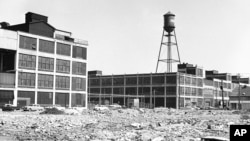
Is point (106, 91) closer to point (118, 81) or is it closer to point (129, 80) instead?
point (118, 81)

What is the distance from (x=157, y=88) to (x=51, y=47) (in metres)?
41.9

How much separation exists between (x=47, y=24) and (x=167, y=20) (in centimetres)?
3621

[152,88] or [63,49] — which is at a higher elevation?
[63,49]

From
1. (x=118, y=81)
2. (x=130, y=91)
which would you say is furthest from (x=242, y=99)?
(x=118, y=81)

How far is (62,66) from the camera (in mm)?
72688

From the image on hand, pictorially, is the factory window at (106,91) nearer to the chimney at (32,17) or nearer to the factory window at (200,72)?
the factory window at (200,72)

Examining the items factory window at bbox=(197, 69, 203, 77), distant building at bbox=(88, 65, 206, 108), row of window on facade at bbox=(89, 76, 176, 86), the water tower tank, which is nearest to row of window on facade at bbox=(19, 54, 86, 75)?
distant building at bbox=(88, 65, 206, 108)

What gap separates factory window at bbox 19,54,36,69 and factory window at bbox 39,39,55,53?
10.6 feet

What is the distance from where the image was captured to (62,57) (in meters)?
72.7

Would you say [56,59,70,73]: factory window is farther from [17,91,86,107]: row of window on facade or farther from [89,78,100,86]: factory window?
[89,78,100,86]: factory window

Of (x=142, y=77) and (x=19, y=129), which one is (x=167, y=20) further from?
(x=19, y=129)

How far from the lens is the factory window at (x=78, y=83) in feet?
246

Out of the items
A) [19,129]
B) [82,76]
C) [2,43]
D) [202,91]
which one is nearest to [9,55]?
[2,43]

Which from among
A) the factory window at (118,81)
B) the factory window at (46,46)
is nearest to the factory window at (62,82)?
the factory window at (46,46)
